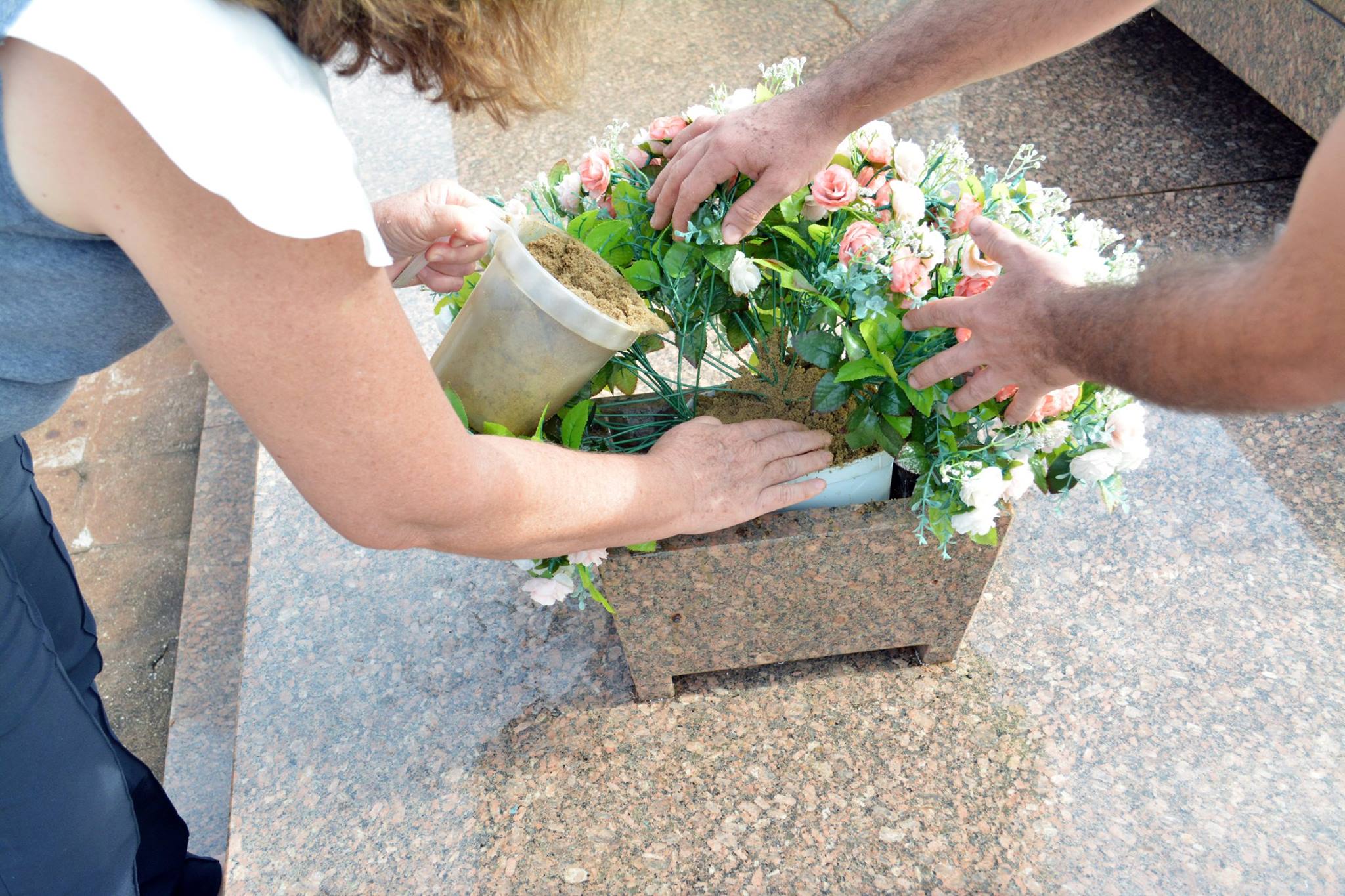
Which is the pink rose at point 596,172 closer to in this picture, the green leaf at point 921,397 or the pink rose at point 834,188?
the pink rose at point 834,188

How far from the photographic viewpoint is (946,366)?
1369 mm

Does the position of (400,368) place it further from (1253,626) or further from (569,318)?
(1253,626)

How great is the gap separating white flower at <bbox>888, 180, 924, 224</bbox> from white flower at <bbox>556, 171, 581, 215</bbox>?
597 mm

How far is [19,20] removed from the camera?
0.75 meters

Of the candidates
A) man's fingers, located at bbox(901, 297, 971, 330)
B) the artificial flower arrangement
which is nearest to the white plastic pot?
the artificial flower arrangement

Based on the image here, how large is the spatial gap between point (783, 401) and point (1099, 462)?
1.78 feet

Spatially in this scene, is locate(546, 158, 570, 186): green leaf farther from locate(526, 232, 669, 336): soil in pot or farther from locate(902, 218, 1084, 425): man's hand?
locate(902, 218, 1084, 425): man's hand

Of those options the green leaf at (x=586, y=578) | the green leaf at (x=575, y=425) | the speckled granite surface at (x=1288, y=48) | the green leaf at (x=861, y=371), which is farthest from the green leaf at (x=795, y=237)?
the speckled granite surface at (x=1288, y=48)

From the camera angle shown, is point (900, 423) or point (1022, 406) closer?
point (1022, 406)

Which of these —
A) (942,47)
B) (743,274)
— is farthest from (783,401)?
(942,47)

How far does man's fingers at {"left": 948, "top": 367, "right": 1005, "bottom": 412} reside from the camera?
1.35 metres

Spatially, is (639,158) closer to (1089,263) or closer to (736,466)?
(736,466)

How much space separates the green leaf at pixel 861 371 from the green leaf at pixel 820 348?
7 cm

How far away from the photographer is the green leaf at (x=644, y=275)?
1646mm
